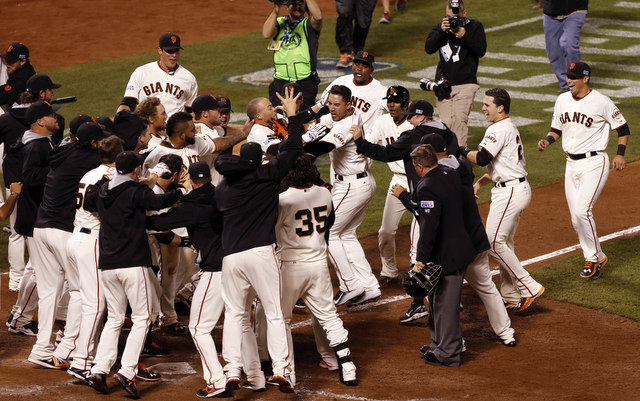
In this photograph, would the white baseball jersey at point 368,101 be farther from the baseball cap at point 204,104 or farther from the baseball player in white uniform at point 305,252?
the baseball player in white uniform at point 305,252

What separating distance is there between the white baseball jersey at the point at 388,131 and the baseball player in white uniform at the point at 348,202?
0.29 metres

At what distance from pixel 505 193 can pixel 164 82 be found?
396 centimetres

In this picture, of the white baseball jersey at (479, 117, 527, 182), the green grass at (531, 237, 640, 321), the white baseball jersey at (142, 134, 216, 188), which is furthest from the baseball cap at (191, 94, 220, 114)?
the green grass at (531, 237, 640, 321)

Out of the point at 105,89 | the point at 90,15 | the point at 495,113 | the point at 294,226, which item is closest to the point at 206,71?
the point at 105,89

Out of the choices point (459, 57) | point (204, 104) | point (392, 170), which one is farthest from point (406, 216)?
point (204, 104)

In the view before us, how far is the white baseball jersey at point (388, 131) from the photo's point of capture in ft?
30.6

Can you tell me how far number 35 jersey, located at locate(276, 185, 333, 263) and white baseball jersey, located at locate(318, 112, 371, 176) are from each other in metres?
1.60

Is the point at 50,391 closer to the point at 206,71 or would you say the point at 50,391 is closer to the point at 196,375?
the point at 196,375

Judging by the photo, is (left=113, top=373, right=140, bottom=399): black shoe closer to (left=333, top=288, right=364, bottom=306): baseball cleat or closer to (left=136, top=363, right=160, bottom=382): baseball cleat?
(left=136, top=363, right=160, bottom=382): baseball cleat

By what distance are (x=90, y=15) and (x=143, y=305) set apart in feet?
56.1

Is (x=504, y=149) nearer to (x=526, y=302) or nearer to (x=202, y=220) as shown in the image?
(x=526, y=302)

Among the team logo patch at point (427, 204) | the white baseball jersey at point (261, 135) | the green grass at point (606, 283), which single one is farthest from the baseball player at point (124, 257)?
the green grass at point (606, 283)

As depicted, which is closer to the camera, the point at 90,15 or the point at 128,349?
the point at 128,349

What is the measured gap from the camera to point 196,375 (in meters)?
7.60
